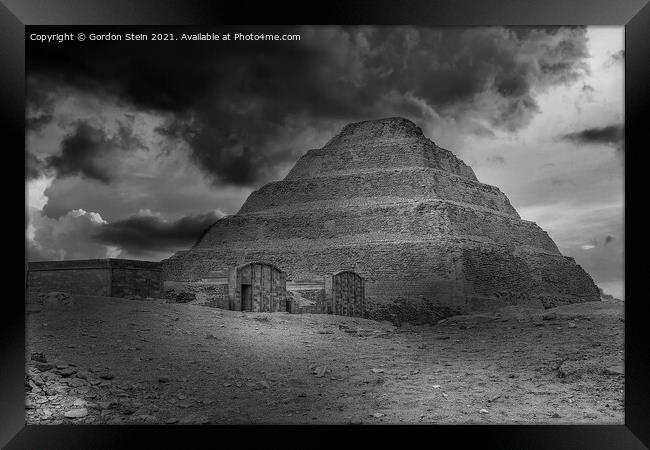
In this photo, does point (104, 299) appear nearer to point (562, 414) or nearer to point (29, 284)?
point (29, 284)

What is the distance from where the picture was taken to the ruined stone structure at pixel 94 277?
16.8 m

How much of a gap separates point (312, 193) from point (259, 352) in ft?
138

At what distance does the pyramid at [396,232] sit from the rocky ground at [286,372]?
23850 mm

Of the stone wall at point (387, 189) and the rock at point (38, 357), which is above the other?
the stone wall at point (387, 189)

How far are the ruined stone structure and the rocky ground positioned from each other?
2.24 m

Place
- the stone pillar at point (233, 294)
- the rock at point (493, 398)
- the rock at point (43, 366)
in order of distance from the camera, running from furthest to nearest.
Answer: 1. the stone pillar at point (233, 294)
2. the rock at point (493, 398)
3. the rock at point (43, 366)

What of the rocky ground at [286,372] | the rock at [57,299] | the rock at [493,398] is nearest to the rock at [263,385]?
the rocky ground at [286,372]

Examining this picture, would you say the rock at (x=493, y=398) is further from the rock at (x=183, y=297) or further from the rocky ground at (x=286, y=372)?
the rock at (x=183, y=297)

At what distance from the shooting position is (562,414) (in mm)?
9422

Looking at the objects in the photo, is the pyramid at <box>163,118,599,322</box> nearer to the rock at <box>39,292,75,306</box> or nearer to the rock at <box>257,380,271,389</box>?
the rock at <box>39,292,75,306</box>
